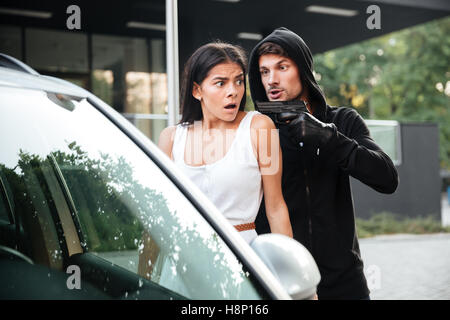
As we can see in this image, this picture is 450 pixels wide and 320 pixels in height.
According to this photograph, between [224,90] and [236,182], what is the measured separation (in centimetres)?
35

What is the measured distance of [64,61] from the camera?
962 centimetres

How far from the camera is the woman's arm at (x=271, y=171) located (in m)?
1.76

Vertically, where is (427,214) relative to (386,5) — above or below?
below

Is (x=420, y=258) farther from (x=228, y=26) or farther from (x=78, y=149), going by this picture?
(x=78, y=149)

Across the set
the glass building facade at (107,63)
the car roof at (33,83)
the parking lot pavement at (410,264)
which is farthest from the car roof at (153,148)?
the glass building facade at (107,63)

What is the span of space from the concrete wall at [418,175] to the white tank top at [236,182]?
34.2 feet

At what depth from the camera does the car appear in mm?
1257

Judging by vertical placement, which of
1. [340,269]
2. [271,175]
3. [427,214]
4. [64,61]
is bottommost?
[427,214]

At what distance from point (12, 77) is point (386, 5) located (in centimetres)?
799

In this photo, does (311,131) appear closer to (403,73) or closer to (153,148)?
(153,148)

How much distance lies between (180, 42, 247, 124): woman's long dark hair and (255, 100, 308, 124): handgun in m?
0.11

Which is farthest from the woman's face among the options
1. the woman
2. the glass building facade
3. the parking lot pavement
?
the glass building facade

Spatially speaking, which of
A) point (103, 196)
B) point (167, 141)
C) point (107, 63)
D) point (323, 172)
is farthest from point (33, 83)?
point (107, 63)

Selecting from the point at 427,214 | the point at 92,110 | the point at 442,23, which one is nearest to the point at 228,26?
the point at 92,110
